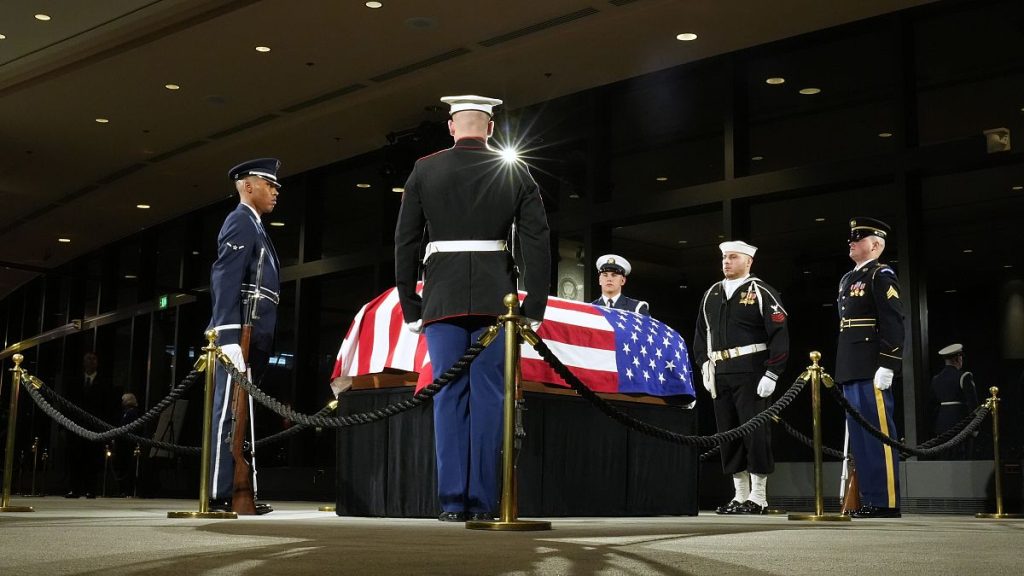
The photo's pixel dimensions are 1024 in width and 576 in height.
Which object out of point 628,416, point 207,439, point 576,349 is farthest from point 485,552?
point 576,349

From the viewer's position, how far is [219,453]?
5293 mm

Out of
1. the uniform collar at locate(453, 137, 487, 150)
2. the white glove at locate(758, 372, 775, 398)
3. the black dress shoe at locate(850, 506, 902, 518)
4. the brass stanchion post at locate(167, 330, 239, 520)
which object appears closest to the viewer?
the uniform collar at locate(453, 137, 487, 150)

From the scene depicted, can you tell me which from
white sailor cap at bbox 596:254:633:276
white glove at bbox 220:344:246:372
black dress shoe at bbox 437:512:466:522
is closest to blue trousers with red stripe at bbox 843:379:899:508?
white sailor cap at bbox 596:254:633:276

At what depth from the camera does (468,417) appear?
4.21m

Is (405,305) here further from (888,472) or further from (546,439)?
(888,472)

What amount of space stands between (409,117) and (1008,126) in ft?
18.8

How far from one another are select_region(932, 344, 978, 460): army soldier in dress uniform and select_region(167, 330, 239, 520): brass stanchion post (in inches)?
258

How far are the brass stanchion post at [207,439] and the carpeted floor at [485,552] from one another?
3.21 feet

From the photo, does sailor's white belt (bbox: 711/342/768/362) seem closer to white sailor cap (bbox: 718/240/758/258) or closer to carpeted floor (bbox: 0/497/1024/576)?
white sailor cap (bbox: 718/240/758/258)

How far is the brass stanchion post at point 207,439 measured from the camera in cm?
493

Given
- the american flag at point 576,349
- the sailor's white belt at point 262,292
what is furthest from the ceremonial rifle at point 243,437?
the american flag at point 576,349

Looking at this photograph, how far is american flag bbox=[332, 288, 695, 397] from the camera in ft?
17.4

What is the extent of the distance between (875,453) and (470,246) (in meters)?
3.35

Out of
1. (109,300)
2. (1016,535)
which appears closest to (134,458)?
(109,300)
